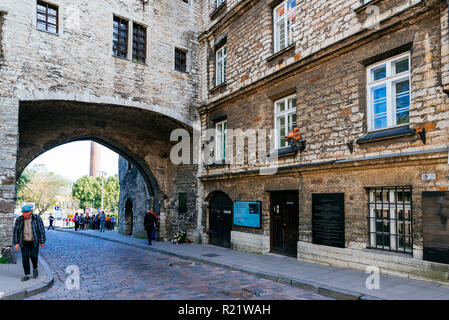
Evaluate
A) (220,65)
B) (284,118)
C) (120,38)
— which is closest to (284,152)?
(284,118)

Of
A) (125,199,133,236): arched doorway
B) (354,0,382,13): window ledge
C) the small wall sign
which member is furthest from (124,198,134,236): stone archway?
the small wall sign

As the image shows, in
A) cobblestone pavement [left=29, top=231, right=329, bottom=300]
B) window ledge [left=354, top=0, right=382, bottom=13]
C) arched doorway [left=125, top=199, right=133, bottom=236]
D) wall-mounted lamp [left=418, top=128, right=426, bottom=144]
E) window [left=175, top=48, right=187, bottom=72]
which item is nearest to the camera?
cobblestone pavement [left=29, top=231, right=329, bottom=300]

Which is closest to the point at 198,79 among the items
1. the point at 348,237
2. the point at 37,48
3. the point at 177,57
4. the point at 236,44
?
the point at 177,57

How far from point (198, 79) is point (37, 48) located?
21.5ft

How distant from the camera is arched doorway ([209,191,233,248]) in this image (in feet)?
44.4

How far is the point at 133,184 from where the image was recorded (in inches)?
826

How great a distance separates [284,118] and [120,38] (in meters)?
7.23

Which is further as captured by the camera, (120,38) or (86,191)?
(86,191)

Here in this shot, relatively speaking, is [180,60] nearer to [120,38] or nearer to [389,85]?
[120,38]

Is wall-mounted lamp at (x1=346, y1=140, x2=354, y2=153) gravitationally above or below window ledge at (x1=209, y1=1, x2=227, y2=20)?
below

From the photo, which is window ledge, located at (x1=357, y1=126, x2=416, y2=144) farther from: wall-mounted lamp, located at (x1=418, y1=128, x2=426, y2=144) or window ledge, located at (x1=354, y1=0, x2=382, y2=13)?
window ledge, located at (x1=354, y1=0, x2=382, y2=13)

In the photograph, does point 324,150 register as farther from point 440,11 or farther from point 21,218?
point 21,218

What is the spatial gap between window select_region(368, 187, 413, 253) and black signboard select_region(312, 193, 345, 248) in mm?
717

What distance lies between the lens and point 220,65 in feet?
49.5
